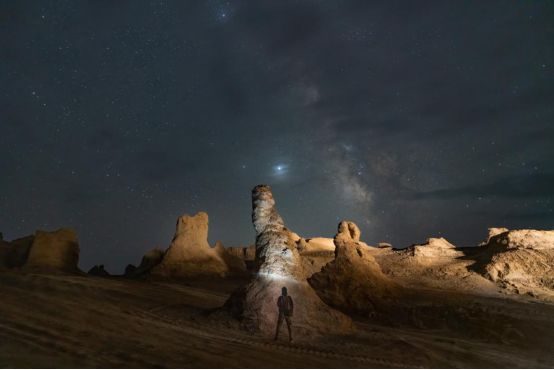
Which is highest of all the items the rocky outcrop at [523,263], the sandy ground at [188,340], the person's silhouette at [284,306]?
the rocky outcrop at [523,263]

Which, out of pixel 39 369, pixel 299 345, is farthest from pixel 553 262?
pixel 39 369

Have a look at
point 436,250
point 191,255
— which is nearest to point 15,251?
point 191,255

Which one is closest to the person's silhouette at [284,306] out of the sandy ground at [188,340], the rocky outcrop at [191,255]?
the sandy ground at [188,340]

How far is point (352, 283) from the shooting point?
20078 mm

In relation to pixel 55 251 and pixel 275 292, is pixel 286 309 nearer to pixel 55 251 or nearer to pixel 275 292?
pixel 275 292

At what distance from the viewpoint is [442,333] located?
1502cm

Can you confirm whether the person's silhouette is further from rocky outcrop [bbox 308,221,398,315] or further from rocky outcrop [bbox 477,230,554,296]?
rocky outcrop [bbox 477,230,554,296]

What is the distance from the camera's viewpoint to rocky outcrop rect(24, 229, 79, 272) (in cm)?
2425

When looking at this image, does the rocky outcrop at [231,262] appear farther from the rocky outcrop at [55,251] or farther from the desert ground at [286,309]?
the rocky outcrop at [55,251]

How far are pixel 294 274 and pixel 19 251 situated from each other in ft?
85.8

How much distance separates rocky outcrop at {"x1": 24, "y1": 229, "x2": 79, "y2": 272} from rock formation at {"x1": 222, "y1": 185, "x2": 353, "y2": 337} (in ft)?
59.0

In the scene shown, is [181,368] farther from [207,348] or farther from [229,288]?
[229,288]

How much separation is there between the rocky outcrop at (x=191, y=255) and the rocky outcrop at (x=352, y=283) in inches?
466

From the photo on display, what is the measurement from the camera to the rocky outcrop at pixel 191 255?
28730mm
